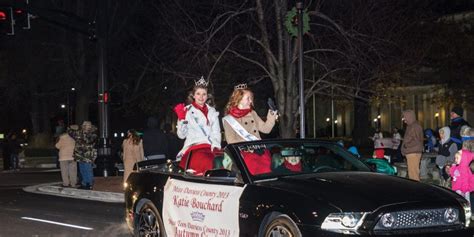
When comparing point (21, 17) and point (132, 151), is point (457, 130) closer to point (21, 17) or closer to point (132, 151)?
point (132, 151)

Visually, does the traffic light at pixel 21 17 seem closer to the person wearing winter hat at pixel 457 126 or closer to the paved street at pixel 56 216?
the paved street at pixel 56 216

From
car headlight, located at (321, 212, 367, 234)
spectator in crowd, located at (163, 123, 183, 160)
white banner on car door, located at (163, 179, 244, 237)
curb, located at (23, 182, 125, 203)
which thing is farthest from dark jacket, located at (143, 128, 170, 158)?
car headlight, located at (321, 212, 367, 234)

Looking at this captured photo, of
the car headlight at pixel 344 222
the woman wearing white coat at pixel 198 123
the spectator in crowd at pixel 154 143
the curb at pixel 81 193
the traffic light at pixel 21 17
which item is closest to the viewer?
the car headlight at pixel 344 222

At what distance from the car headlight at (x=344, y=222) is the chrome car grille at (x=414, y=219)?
168mm

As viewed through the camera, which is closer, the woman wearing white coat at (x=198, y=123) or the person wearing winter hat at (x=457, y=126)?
the woman wearing white coat at (x=198, y=123)

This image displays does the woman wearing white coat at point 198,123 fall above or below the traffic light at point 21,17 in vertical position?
below

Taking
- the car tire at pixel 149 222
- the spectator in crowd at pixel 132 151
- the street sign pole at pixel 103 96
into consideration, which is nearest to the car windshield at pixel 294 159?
the car tire at pixel 149 222

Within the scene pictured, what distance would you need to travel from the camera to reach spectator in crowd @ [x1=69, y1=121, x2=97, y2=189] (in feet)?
58.9

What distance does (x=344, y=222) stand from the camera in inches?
231

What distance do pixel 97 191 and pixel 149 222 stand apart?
864 cm

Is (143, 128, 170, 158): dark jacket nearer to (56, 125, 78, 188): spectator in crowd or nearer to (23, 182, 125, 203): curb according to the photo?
(23, 182, 125, 203): curb

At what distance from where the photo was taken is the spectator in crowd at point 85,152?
707 inches

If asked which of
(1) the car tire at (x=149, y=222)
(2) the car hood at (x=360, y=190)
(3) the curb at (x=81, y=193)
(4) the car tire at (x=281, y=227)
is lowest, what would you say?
(3) the curb at (x=81, y=193)

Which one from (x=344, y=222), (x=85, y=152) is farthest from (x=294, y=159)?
(x=85, y=152)
